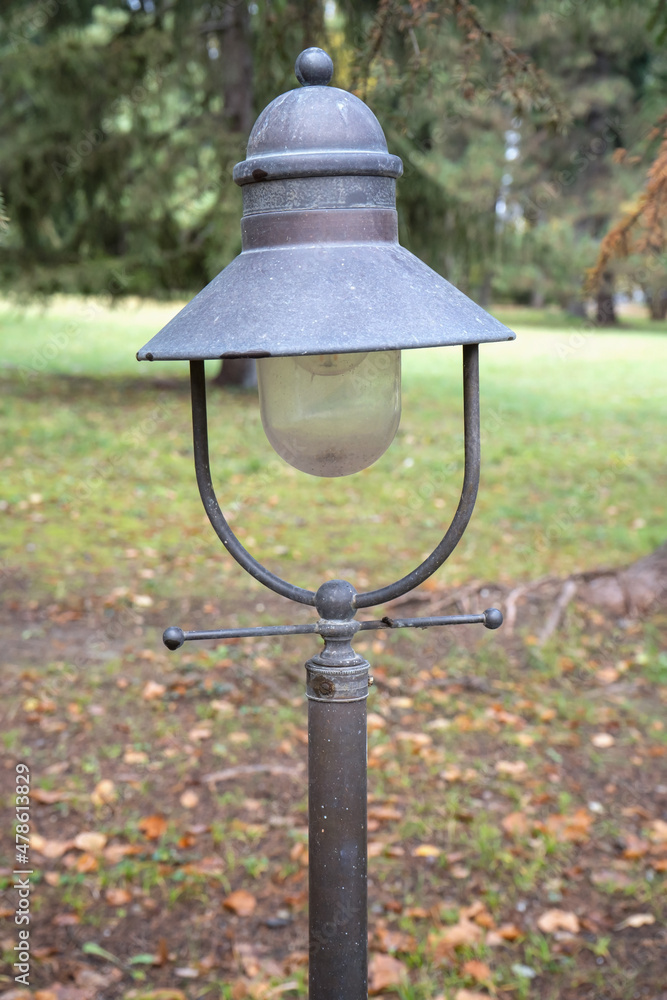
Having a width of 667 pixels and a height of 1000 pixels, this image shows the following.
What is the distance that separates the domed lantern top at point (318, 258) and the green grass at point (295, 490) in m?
3.95

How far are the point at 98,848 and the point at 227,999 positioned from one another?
0.84 metres

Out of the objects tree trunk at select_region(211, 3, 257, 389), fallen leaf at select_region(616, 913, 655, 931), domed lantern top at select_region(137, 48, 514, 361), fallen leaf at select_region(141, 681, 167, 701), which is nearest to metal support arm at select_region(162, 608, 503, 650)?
domed lantern top at select_region(137, 48, 514, 361)

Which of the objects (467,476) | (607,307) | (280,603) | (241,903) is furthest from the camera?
(607,307)

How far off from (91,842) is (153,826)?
0.73ft

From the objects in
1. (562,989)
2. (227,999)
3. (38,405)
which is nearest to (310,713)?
(227,999)

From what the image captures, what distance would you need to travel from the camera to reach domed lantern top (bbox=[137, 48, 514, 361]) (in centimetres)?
139

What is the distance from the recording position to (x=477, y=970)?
2.67 metres

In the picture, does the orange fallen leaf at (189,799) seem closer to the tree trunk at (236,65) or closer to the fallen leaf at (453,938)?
the fallen leaf at (453,938)

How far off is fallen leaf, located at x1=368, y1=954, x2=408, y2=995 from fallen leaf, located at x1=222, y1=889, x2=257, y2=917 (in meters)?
0.44

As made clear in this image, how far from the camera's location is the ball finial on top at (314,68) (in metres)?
1.56

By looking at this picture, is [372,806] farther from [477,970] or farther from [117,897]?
[117,897]

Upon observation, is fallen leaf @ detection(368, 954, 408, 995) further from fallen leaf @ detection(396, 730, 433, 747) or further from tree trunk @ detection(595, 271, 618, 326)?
tree trunk @ detection(595, 271, 618, 326)

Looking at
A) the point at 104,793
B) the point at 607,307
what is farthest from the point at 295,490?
the point at 607,307

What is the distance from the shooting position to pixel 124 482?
7586 millimetres
